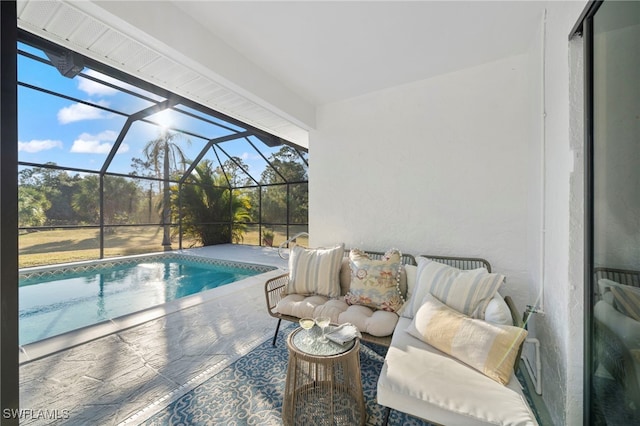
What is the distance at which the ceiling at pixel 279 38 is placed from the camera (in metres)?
1.79

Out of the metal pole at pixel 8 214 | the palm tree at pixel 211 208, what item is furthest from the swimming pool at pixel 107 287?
the metal pole at pixel 8 214

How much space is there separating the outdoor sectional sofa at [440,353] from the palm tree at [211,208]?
6758 mm

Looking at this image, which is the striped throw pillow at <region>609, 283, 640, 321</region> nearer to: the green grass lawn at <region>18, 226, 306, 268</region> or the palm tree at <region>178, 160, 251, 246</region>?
the green grass lawn at <region>18, 226, 306, 268</region>

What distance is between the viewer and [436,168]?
2.80 meters

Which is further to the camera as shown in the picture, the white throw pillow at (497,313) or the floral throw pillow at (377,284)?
the floral throw pillow at (377,284)

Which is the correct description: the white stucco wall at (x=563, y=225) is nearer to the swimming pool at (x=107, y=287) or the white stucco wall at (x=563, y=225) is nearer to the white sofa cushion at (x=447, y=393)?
the white sofa cushion at (x=447, y=393)

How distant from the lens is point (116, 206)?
6.53 m

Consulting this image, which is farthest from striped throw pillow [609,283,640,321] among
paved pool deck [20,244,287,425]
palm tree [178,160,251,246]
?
palm tree [178,160,251,246]

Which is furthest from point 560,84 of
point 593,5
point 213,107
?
point 213,107

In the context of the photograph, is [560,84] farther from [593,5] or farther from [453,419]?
[453,419]

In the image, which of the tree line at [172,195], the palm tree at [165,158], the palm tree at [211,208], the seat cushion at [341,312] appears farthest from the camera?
the palm tree at [211,208]

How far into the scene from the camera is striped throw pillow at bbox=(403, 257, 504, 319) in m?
1.73

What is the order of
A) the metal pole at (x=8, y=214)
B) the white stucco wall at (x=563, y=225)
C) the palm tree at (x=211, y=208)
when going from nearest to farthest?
the metal pole at (x=8, y=214) → the white stucco wall at (x=563, y=225) → the palm tree at (x=211, y=208)

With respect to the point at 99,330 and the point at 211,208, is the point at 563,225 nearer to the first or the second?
the point at 99,330
